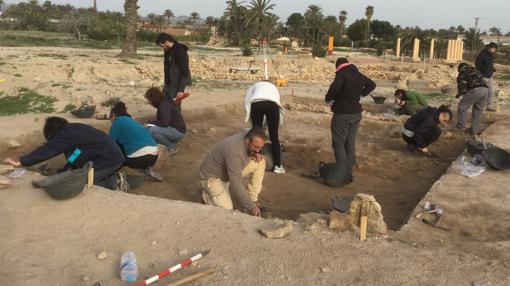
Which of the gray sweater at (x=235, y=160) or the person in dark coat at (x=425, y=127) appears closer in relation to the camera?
the gray sweater at (x=235, y=160)

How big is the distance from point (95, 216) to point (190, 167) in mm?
2632

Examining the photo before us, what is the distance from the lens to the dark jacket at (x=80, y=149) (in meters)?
4.80

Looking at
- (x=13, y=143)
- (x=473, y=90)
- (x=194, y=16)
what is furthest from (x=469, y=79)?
(x=194, y=16)

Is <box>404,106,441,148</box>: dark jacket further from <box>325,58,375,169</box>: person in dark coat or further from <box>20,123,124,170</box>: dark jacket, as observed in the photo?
<box>20,123,124,170</box>: dark jacket

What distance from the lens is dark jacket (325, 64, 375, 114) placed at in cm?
597

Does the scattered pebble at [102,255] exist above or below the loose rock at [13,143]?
below

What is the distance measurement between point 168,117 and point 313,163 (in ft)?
7.41

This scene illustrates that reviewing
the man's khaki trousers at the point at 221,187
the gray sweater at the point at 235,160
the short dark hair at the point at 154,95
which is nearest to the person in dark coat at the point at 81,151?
the man's khaki trousers at the point at 221,187

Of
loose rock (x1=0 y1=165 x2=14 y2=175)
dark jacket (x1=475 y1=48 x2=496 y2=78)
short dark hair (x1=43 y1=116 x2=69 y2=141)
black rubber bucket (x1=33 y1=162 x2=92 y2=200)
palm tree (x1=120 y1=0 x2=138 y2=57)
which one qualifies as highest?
palm tree (x1=120 y1=0 x2=138 y2=57)

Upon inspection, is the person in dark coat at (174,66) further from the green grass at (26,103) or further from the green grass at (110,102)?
the green grass at (26,103)

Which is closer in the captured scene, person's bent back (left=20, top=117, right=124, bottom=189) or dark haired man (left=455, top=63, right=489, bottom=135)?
person's bent back (left=20, top=117, right=124, bottom=189)

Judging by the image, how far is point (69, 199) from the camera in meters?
4.51

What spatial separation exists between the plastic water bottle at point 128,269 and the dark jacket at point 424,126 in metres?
5.19

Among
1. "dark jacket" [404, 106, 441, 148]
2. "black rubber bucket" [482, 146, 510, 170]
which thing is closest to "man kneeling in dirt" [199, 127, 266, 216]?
"black rubber bucket" [482, 146, 510, 170]
